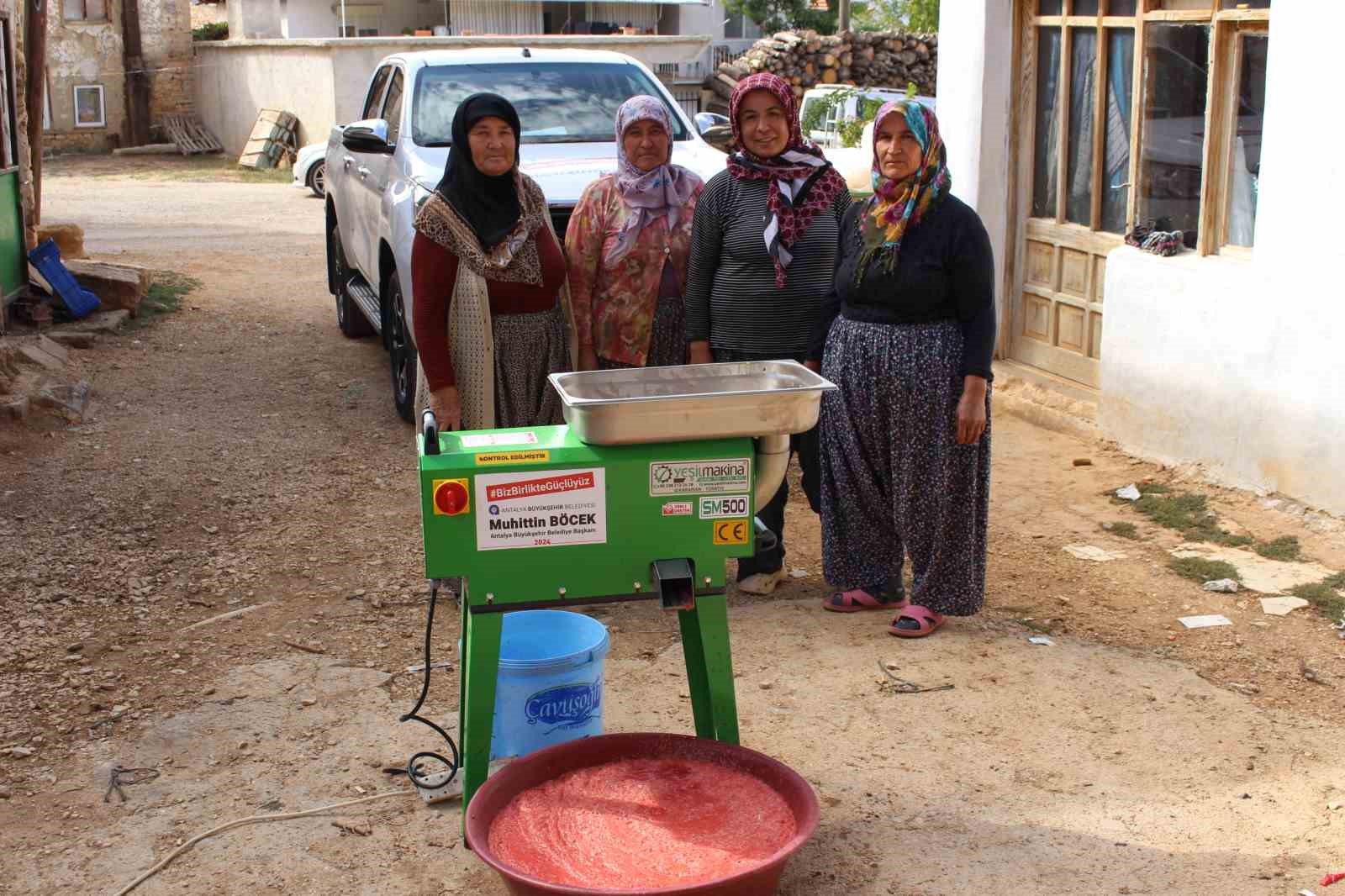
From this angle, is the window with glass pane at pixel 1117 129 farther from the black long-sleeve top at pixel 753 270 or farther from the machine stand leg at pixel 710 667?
the machine stand leg at pixel 710 667

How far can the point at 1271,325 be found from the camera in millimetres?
5891

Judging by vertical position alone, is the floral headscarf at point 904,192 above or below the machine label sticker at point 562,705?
above

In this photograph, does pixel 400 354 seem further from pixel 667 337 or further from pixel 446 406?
pixel 446 406

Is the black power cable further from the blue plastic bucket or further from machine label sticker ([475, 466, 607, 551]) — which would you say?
machine label sticker ([475, 466, 607, 551])

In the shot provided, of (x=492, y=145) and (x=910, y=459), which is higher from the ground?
(x=492, y=145)

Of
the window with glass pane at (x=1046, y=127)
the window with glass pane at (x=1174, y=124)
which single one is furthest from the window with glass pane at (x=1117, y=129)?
the window with glass pane at (x=1046, y=127)

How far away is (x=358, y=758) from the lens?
3.87 m

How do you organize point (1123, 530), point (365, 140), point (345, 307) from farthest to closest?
→ point (345, 307) < point (365, 140) < point (1123, 530)

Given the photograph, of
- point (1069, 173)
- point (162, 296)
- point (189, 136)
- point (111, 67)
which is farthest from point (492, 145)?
point (111, 67)

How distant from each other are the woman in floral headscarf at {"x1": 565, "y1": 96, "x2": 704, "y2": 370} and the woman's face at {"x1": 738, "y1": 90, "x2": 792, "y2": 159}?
1.14 ft

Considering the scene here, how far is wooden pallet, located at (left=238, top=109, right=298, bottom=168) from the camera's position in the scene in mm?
23891

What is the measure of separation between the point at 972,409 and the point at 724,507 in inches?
57.5

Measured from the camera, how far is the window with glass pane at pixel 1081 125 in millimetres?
7232

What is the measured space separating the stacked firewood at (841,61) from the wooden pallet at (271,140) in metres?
7.72
